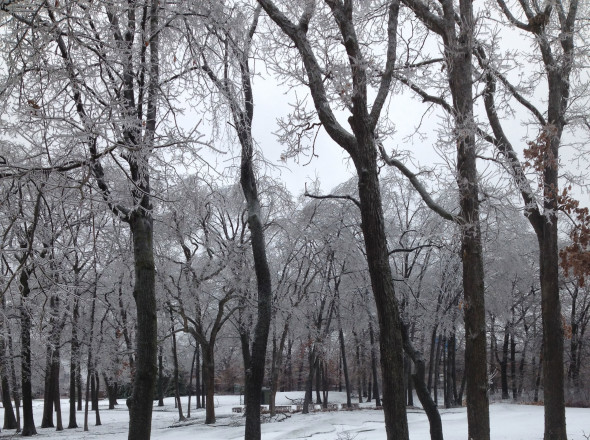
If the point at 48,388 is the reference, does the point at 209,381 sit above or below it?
above

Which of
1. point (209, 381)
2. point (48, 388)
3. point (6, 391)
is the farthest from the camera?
→ point (48, 388)

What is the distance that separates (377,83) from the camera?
21.8ft

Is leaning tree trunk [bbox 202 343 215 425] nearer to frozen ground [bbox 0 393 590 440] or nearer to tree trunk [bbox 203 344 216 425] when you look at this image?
tree trunk [bbox 203 344 216 425]

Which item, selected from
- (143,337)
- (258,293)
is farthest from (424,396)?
(143,337)

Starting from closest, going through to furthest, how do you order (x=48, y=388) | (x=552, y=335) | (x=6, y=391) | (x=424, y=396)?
(x=552, y=335)
(x=424, y=396)
(x=6, y=391)
(x=48, y=388)

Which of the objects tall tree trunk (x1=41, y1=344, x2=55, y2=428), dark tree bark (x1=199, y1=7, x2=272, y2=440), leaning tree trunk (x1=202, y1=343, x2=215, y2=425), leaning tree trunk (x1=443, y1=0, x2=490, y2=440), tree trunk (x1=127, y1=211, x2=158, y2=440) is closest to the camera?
tree trunk (x1=127, y1=211, x2=158, y2=440)

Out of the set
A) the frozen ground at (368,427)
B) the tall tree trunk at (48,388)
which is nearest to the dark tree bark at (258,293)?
the frozen ground at (368,427)

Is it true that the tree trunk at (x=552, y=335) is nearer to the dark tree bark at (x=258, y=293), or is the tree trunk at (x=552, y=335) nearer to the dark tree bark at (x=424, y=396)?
the dark tree bark at (x=424, y=396)

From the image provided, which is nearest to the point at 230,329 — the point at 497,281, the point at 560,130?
the point at 497,281

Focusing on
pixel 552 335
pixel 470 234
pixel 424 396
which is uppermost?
pixel 470 234

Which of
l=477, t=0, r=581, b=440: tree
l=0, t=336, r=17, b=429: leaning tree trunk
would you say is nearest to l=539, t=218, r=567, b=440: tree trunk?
l=477, t=0, r=581, b=440: tree

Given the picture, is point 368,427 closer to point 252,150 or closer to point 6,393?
point 252,150

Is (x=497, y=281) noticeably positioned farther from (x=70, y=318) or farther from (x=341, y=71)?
(x=341, y=71)

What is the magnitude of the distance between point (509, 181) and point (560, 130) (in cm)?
303
